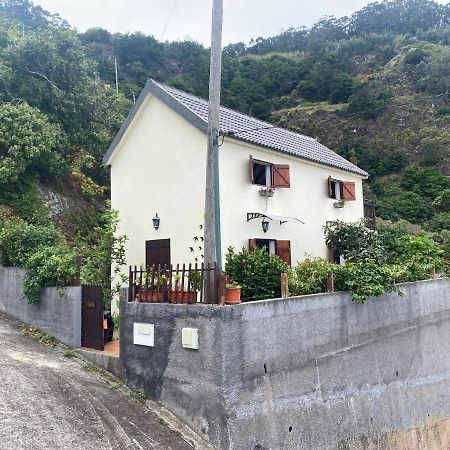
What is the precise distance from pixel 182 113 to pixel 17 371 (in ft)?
24.6

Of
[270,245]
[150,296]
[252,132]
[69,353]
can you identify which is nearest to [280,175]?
[252,132]

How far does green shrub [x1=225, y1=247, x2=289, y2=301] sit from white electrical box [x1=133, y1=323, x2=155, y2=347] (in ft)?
5.98

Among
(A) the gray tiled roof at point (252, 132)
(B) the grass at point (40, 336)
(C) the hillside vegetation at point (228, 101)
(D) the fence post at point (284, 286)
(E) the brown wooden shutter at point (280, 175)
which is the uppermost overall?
(C) the hillside vegetation at point (228, 101)

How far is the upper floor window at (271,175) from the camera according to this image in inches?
516

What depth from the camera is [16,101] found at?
19.3 m

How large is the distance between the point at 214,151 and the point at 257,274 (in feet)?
8.15

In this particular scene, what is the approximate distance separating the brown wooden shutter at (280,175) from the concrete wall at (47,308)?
6.60 metres

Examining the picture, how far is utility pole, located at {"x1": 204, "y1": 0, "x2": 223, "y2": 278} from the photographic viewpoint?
25.2ft

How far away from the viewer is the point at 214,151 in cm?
782

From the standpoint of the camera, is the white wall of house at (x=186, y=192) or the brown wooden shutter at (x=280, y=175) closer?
the white wall of house at (x=186, y=192)

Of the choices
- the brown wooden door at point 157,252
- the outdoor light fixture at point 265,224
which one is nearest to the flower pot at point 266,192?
the outdoor light fixture at point 265,224

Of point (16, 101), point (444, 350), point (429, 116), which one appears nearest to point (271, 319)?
point (444, 350)

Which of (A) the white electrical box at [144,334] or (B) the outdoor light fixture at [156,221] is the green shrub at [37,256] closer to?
(B) the outdoor light fixture at [156,221]

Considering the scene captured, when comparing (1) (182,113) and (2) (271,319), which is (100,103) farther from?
(2) (271,319)
